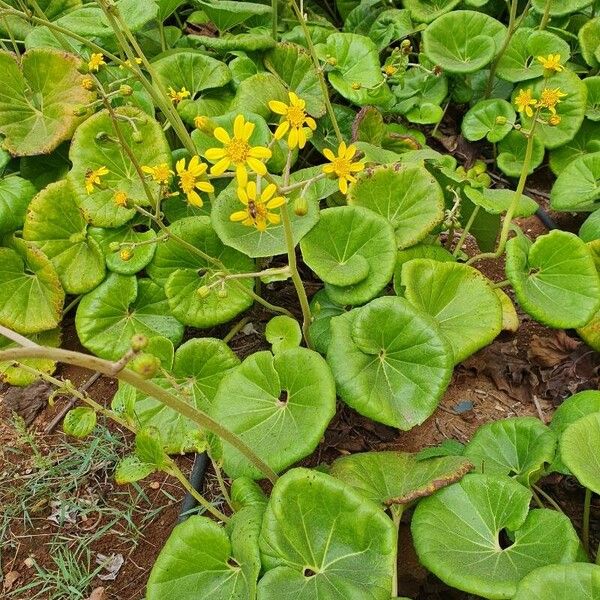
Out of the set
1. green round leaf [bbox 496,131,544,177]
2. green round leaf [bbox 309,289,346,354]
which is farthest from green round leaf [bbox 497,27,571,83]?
green round leaf [bbox 309,289,346,354]

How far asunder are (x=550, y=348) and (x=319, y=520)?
129 cm

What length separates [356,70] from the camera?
288 centimetres

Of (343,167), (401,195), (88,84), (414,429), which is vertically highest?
(88,84)

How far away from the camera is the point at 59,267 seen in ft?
7.81

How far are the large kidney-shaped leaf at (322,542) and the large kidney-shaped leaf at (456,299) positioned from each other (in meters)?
0.66

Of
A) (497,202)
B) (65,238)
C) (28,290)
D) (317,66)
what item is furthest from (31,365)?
(497,202)

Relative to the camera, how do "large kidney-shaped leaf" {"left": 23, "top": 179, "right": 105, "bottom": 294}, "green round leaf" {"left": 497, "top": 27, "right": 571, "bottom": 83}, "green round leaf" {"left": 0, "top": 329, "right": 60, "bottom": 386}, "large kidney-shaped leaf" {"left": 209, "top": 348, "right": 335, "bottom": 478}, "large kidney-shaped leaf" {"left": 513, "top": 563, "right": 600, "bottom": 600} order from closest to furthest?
"large kidney-shaped leaf" {"left": 513, "top": 563, "right": 600, "bottom": 600}, "large kidney-shaped leaf" {"left": 209, "top": 348, "right": 335, "bottom": 478}, "green round leaf" {"left": 0, "top": 329, "right": 60, "bottom": 386}, "large kidney-shaped leaf" {"left": 23, "top": 179, "right": 105, "bottom": 294}, "green round leaf" {"left": 497, "top": 27, "right": 571, "bottom": 83}

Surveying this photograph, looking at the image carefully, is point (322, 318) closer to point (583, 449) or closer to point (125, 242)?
point (125, 242)

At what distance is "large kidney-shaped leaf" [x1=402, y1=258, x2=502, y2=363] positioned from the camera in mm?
1906

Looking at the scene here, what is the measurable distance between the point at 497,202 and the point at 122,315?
1437mm

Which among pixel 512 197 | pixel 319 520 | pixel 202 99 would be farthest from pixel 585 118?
pixel 319 520

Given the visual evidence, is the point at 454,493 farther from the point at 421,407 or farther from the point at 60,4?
the point at 60,4

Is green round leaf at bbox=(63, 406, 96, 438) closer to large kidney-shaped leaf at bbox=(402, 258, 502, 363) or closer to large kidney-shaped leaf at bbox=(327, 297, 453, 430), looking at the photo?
large kidney-shaped leaf at bbox=(327, 297, 453, 430)

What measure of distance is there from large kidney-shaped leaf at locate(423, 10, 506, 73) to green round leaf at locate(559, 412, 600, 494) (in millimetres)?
1918
